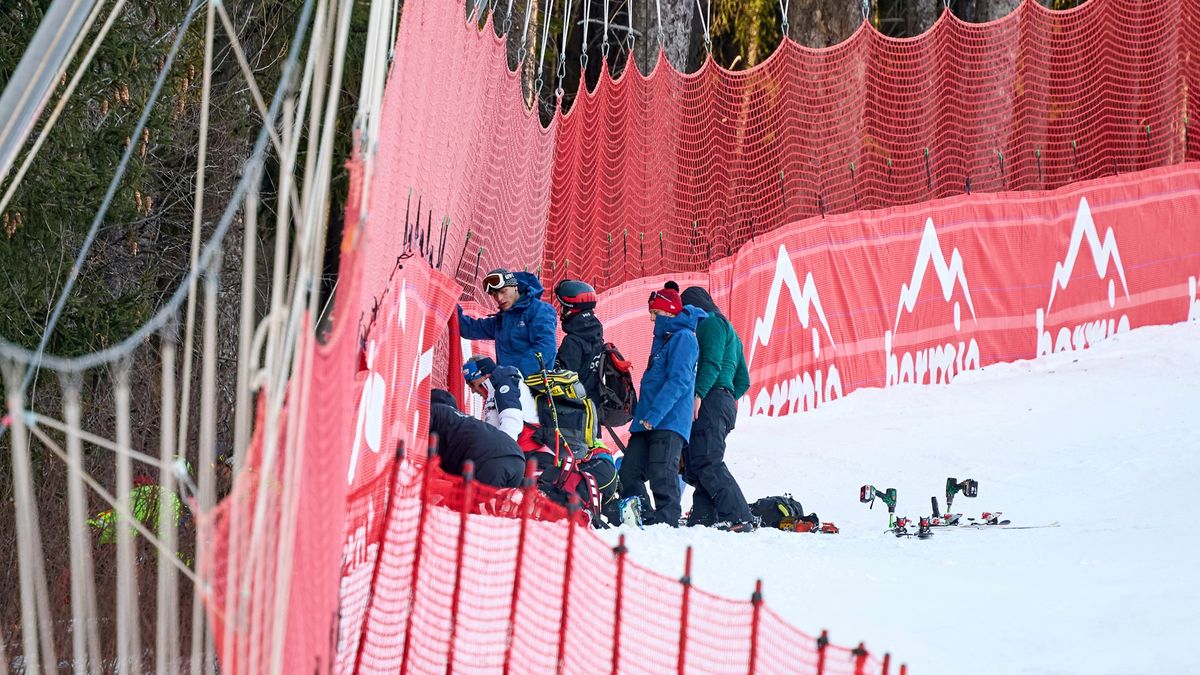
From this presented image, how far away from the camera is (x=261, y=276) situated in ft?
67.7

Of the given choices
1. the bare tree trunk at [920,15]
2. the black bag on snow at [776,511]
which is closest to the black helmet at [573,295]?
the black bag on snow at [776,511]

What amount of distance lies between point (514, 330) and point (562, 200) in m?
5.48

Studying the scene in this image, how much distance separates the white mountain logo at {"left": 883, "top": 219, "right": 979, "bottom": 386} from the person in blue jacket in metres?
6.09

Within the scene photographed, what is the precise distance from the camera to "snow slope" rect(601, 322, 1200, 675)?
6.75m

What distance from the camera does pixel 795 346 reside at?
15.2 m

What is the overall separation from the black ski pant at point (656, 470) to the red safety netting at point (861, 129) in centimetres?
557

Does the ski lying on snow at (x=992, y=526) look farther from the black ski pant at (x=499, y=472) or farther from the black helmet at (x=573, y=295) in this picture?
the black ski pant at (x=499, y=472)

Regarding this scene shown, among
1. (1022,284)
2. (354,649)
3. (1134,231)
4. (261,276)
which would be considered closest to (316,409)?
(354,649)

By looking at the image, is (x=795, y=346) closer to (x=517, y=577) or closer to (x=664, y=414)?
(x=664, y=414)

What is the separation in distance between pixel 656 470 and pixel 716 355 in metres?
0.87

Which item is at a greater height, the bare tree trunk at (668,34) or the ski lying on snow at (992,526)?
the bare tree trunk at (668,34)

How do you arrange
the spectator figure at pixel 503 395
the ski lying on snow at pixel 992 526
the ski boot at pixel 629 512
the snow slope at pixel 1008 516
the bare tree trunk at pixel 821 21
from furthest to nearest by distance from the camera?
the bare tree trunk at pixel 821 21
the ski lying on snow at pixel 992 526
the ski boot at pixel 629 512
the spectator figure at pixel 503 395
the snow slope at pixel 1008 516

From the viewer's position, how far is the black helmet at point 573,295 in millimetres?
10094

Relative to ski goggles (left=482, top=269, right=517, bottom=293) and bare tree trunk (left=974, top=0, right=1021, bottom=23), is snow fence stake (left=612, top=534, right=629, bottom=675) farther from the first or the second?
Answer: bare tree trunk (left=974, top=0, right=1021, bottom=23)
